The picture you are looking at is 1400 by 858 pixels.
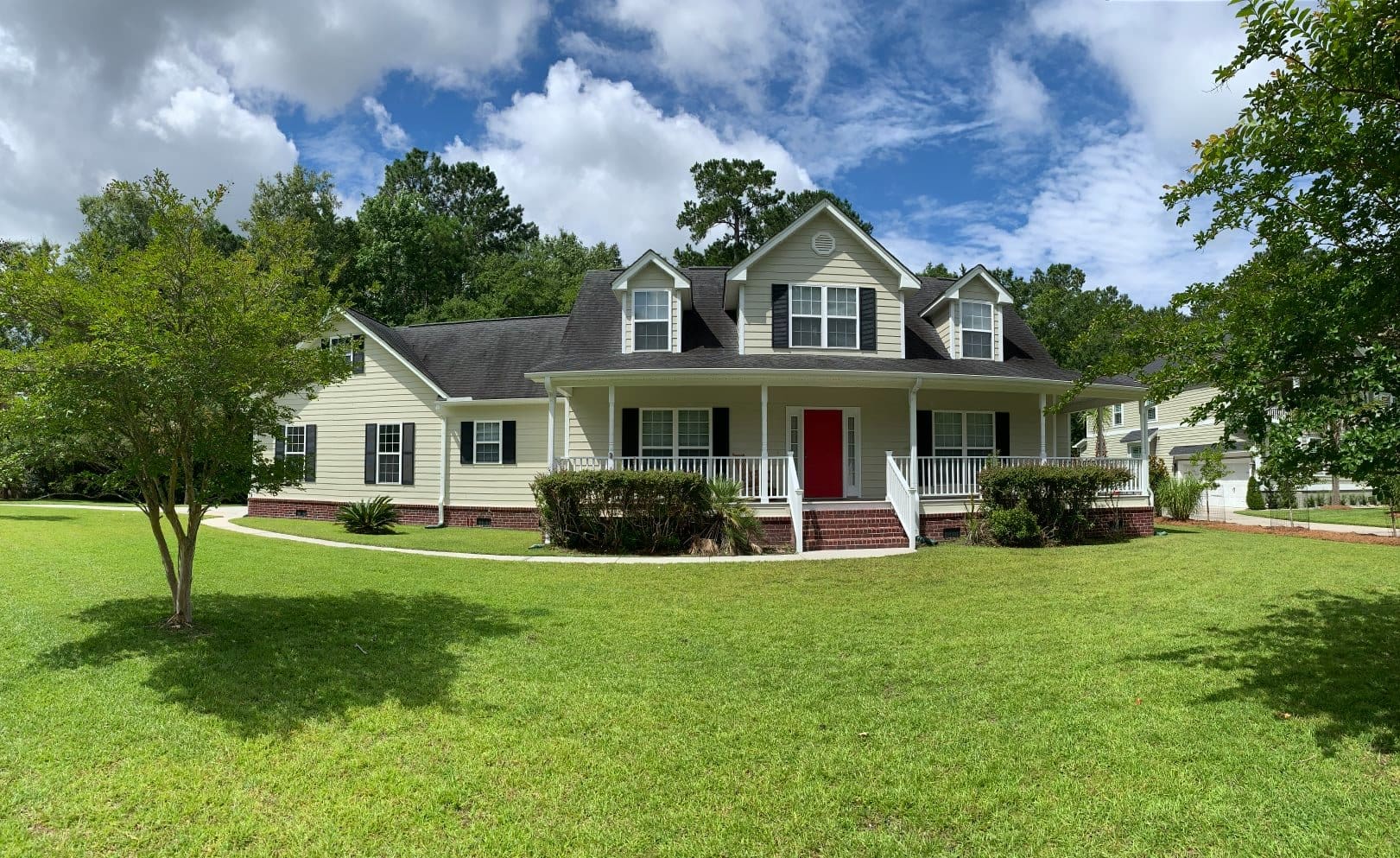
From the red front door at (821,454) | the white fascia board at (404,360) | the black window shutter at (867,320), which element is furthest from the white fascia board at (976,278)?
the white fascia board at (404,360)

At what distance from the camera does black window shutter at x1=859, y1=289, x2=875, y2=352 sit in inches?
666

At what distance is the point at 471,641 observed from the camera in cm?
687

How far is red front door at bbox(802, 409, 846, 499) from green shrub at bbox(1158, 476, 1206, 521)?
11716 mm

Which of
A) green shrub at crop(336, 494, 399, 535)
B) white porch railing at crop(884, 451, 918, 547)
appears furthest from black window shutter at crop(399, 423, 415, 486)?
white porch railing at crop(884, 451, 918, 547)

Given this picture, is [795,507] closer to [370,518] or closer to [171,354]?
[370,518]

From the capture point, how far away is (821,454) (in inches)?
680

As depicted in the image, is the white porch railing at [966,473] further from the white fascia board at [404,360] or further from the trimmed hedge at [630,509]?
the white fascia board at [404,360]

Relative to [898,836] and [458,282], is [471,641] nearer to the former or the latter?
[898,836]

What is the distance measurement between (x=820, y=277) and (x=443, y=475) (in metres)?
11.2

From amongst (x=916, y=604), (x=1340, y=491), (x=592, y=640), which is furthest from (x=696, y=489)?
(x=1340, y=491)

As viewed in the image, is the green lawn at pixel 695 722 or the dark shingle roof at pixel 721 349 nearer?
the green lawn at pixel 695 722

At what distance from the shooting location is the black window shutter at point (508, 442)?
19250mm

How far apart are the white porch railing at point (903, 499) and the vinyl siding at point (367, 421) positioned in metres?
12.0

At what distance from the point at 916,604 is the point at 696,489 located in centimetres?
580
